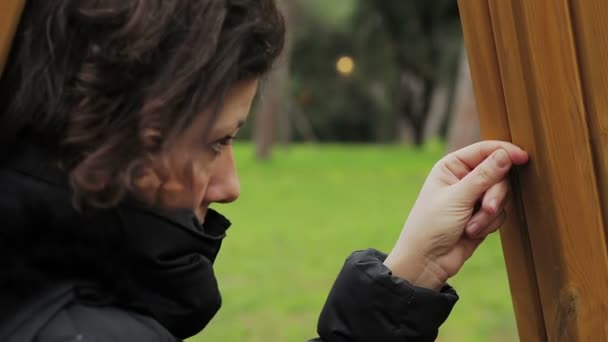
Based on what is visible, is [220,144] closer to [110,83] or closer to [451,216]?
[110,83]

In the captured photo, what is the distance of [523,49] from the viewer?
1401mm

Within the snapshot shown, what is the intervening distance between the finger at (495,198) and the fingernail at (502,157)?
0.05 meters

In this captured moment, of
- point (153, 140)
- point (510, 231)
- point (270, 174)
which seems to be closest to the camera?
point (153, 140)

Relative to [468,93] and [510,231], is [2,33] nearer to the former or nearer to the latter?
[510,231]

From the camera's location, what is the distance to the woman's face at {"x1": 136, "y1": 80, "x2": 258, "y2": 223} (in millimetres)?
1296

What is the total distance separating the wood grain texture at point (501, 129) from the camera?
4.74 ft

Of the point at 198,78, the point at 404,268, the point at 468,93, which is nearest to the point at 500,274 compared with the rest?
the point at 468,93

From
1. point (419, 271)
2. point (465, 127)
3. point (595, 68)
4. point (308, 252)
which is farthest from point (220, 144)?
point (465, 127)

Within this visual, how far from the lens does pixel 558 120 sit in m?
1.40

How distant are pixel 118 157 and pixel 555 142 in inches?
25.5

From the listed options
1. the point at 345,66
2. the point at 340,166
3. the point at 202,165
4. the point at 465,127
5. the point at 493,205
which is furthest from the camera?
the point at 345,66

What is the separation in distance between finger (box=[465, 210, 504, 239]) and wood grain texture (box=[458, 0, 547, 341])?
0.03m

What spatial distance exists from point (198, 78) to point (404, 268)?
518mm

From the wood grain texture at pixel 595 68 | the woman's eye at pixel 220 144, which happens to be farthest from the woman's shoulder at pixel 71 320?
the wood grain texture at pixel 595 68
